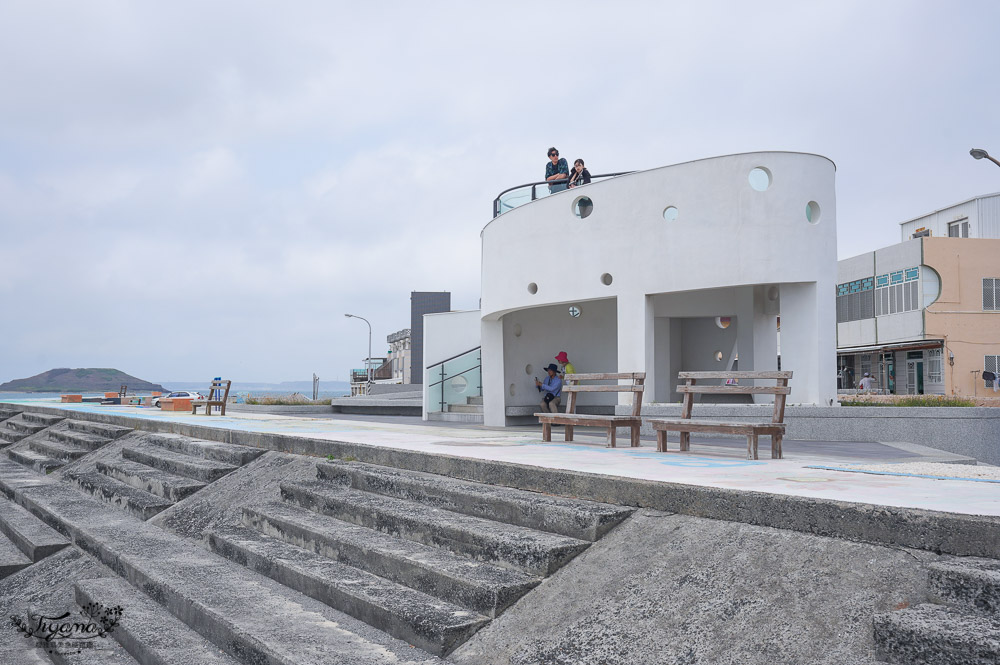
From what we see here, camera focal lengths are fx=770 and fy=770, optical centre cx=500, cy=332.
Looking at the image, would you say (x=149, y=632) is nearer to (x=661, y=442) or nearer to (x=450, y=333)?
(x=661, y=442)

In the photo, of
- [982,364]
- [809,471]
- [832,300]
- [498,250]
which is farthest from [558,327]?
[982,364]

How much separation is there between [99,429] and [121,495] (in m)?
5.62

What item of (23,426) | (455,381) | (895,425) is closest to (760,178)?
(895,425)

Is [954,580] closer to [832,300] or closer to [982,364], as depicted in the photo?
[832,300]

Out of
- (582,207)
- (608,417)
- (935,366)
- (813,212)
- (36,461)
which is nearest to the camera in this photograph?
(608,417)

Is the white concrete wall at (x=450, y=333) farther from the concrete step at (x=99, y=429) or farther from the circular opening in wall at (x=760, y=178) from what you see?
the circular opening in wall at (x=760, y=178)

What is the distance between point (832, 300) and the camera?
1245 centimetres

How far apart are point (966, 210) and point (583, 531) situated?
4505 cm

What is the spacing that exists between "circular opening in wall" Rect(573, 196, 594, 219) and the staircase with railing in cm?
785

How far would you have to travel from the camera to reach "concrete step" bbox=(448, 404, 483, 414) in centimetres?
2056

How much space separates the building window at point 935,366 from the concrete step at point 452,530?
35792 mm

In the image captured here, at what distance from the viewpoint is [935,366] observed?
35.7m

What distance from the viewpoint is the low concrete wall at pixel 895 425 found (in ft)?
38.9

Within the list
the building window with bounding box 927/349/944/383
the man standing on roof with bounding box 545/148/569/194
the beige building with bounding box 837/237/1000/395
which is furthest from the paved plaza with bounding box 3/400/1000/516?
the building window with bounding box 927/349/944/383
